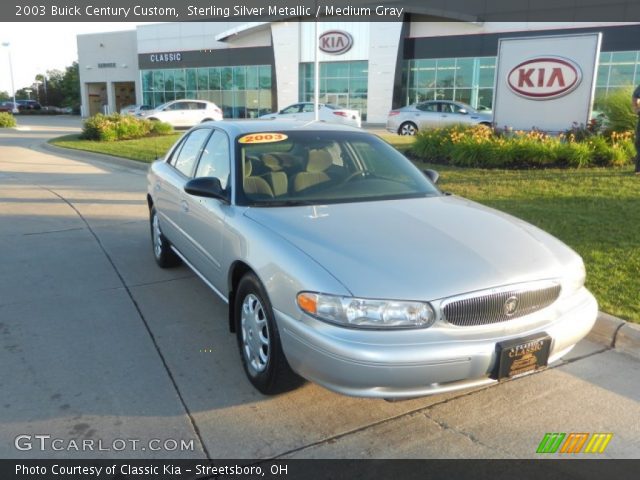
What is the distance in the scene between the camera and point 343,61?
37625 millimetres

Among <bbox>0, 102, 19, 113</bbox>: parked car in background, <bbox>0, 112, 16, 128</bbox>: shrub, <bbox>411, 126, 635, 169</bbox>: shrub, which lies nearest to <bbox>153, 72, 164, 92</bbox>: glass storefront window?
<bbox>0, 112, 16, 128</bbox>: shrub

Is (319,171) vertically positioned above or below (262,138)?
below

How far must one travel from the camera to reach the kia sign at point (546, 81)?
1145cm

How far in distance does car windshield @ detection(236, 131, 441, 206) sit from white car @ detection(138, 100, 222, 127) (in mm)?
24822

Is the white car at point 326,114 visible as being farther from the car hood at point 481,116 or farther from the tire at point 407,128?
the car hood at point 481,116

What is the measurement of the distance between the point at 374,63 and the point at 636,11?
49.3 feet

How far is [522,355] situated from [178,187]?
10.6 ft

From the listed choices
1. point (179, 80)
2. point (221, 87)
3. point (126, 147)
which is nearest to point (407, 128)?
point (126, 147)

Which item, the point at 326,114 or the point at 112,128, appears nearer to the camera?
the point at 112,128

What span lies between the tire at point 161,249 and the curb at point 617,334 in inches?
151

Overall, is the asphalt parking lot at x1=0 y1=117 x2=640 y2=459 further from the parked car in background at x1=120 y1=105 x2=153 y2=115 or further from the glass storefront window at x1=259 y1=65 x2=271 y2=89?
the glass storefront window at x1=259 y1=65 x2=271 y2=89

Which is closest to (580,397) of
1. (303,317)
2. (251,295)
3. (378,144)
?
(303,317)

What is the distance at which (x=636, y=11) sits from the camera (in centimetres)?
2881

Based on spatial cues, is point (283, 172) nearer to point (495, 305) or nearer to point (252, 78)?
point (495, 305)
